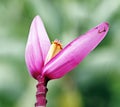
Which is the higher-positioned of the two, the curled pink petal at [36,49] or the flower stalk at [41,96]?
the curled pink petal at [36,49]

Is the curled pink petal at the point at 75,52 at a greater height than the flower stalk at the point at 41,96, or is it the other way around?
the curled pink petal at the point at 75,52

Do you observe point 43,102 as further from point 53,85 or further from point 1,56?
point 1,56
